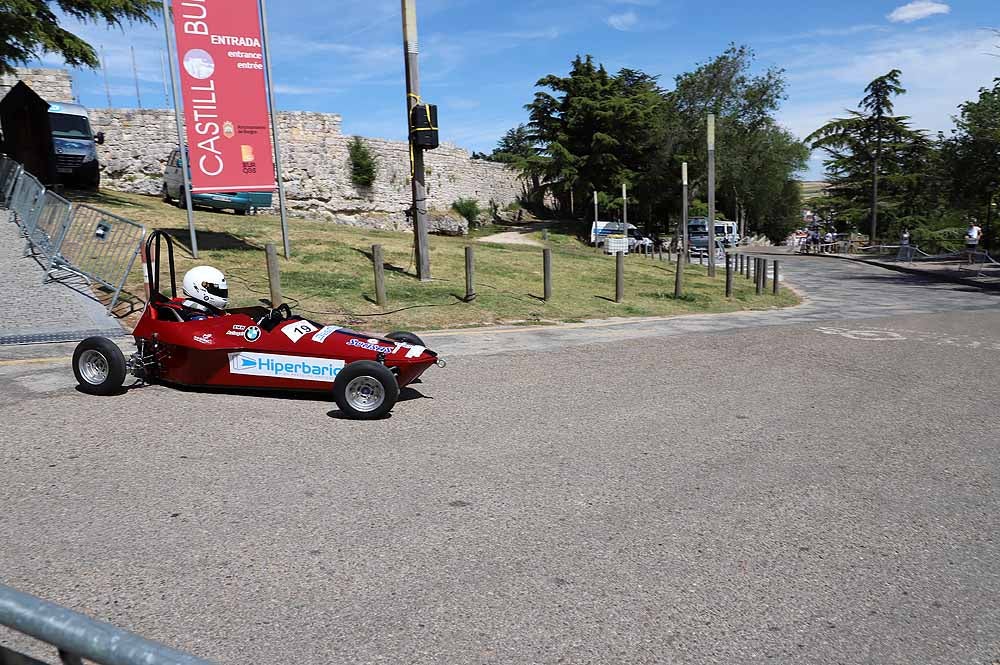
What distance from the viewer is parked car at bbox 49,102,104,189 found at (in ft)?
73.6

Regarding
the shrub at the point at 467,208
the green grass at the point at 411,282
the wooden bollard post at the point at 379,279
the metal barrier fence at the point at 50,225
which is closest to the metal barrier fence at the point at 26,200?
the metal barrier fence at the point at 50,225

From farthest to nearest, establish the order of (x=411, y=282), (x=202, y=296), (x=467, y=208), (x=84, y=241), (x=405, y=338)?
(x=467, y=208) < (x=411, y=282) < (x=84, y=241) < (x=405, y=338) < (x=202, y=296)

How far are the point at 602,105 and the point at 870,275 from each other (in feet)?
83.1

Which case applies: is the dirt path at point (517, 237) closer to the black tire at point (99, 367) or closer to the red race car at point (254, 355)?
the red race car at point (254, 355)

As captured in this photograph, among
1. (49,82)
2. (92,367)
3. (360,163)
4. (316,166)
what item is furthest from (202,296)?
(360,163)

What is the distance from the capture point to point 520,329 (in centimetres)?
1185

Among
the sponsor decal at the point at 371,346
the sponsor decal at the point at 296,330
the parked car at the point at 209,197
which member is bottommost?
the sponsor decal at the point at 371,346

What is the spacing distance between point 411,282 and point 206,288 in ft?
24.6

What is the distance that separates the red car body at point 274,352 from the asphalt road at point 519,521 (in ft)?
0.93

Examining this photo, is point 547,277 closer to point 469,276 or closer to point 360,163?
point 469,276

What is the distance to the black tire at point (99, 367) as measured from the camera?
664cm

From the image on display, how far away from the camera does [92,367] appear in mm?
6855

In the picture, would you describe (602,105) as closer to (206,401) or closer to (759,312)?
(759,312)

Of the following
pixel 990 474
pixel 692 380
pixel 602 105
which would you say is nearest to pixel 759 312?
pixel 692 380
